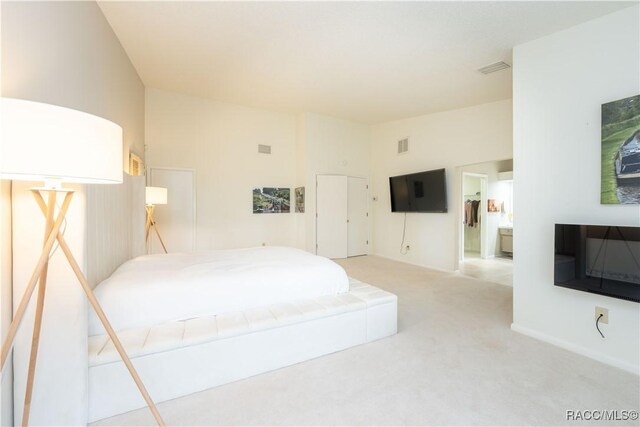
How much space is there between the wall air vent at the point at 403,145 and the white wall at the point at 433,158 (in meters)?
0.08

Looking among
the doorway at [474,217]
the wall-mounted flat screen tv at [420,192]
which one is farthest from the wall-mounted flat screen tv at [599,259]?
the doorway at [474,217]

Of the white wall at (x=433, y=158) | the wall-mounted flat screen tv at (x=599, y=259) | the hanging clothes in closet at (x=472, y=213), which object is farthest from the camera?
the hanging clothes in closet at (x=472, y=213)

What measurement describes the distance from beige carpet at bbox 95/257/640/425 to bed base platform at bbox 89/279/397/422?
0.25 ft

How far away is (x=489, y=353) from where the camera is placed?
217 cm

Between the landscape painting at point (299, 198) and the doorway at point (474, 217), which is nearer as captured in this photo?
the landscape painting at point (299, 198)

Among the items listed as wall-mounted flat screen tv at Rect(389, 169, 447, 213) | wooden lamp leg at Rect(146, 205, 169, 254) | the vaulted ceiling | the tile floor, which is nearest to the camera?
the vaulted ceiling

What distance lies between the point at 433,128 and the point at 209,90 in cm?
411

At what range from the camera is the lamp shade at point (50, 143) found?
92cm

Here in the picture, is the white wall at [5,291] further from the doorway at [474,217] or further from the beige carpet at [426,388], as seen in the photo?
the doorway at [474,217]

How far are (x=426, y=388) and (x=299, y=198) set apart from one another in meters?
4.40

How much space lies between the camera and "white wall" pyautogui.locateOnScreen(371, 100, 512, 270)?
4363 mm

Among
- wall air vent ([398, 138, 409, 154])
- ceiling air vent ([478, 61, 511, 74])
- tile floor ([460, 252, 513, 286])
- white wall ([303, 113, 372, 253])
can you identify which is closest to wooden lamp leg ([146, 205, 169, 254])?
white wall ([303, 113, 372, 253])

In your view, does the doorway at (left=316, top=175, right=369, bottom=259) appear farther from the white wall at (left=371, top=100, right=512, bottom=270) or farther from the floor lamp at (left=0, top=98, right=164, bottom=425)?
the floor lamp at (left=0, top=98, right=164, bottom=425)

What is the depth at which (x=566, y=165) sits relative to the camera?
2.31m
